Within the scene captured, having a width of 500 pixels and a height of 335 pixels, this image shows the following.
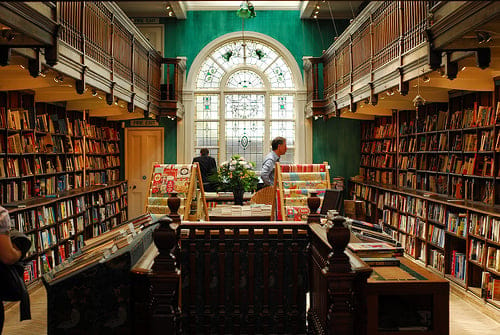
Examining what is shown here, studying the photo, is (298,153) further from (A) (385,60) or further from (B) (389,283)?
(B) (389,283)

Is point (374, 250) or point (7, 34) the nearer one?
point (374, 250)

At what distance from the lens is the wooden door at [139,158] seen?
42.9 feet

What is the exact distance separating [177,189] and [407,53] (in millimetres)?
3153

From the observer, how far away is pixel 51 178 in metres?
8.31

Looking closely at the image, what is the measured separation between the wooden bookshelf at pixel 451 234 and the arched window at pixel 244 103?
4.48 m

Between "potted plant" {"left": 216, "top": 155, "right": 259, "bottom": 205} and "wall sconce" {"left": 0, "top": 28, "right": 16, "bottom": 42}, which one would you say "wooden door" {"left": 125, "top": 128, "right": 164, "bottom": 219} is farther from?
"wall sconce" {"left": 0, "top": 28, "right": 16, "bottom": 42}

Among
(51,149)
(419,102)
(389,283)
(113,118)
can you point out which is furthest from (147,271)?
(113,118)

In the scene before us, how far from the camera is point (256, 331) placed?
12.8ft

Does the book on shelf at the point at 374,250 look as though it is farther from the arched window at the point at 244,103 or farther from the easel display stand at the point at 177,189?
the arched window at the point at 244,103

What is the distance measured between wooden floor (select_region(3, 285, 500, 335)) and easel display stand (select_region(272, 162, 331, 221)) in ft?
6.43

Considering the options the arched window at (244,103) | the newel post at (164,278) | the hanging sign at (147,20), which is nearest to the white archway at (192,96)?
the arched window at (244,103)

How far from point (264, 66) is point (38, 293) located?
8.87 m

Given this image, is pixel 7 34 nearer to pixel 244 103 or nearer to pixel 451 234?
pixel 451 234

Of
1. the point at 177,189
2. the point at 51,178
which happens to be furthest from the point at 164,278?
the point at 51,178
